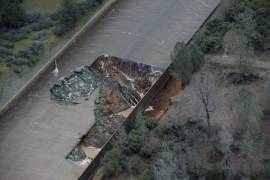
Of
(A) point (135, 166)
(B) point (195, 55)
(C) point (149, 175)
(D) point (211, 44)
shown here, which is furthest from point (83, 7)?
(C) point (149, 175)

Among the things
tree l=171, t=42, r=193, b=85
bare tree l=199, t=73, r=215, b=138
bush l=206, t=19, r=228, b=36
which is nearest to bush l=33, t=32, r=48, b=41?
tree l=171, t=42, r=193, b=85

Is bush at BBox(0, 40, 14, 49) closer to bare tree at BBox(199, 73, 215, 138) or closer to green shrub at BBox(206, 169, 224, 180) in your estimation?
bare tree at BBox(199, 73, 215, 138)

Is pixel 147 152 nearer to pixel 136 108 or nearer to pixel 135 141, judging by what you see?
pixel 135 141

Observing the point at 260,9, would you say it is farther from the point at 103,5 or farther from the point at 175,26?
the point at 103,5

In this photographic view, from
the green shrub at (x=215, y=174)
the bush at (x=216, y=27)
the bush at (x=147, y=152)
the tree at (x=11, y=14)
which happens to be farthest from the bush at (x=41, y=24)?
the green shrub at (x=215, y=174)

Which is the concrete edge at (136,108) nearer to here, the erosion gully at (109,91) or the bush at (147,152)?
the erosion gully at (109,91)

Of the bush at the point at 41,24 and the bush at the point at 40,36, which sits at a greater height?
the bush at the point at 41,24

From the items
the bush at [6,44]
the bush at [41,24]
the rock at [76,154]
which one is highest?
the bush at [41,24]
